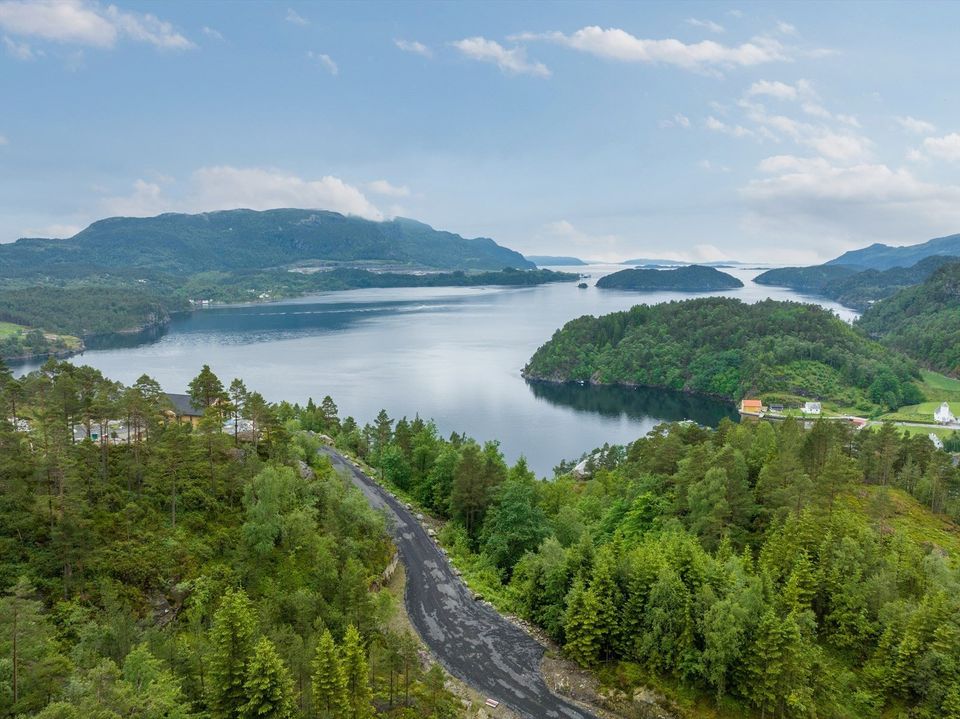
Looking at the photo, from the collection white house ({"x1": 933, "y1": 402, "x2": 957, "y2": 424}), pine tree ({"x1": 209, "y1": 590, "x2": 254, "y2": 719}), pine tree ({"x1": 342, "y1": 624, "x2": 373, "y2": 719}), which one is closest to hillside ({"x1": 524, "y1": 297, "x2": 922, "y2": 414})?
white house ({"x1": 933, "y1": 402, "x2": 957, "y2": 424})

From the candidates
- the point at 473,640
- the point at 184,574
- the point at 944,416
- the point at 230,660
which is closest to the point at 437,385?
the point at 944,416

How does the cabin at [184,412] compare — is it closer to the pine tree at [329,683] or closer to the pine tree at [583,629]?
the pine tree at [329,683]

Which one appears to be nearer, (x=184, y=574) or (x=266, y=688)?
(x=266, y=688)

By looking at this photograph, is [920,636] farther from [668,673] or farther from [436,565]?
[436,565]

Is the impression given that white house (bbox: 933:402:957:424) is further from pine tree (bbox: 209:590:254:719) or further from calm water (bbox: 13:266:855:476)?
pine tree (bbox: 209:590:254:719)

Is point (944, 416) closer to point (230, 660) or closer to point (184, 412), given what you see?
point (184, 412)

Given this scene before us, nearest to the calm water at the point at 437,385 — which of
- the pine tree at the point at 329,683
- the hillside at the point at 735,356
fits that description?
the hillside at the point at 735,356
